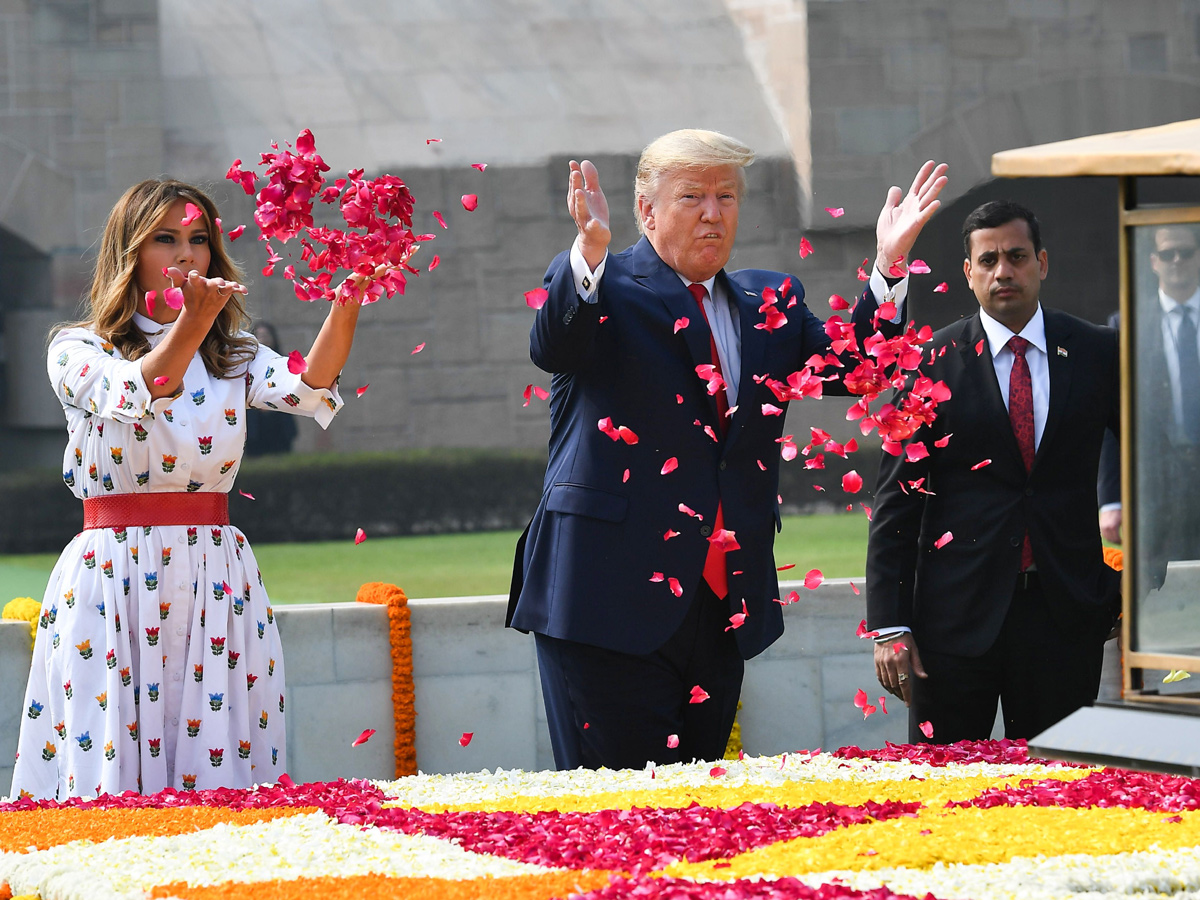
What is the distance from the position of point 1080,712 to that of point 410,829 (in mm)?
978

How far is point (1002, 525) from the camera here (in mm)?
3145

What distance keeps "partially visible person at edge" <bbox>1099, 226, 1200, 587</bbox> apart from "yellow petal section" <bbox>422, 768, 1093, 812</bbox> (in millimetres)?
553

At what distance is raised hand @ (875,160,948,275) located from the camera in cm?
284

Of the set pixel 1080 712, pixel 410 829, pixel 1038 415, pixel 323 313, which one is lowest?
pixel 410 829

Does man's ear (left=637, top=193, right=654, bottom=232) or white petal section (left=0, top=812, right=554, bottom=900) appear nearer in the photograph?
white petal section (left=0, top=812, right=554, bottom=900)

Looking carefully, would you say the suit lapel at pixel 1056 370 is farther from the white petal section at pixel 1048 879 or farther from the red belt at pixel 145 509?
the red belt at pixel 145 509

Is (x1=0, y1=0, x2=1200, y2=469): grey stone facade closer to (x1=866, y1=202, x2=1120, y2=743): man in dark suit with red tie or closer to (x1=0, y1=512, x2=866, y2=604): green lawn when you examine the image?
(x1=0, y1=512, x2=866, y2=604): green lawn

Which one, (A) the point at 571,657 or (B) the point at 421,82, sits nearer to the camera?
(A) the point at 571,657

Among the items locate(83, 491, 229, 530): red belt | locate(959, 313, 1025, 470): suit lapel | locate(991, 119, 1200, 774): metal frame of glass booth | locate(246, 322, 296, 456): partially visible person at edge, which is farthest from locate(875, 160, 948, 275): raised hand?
locate(246, 322, 296, 456): partially visible person at edge

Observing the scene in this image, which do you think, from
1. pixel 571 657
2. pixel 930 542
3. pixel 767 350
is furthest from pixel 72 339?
pixel 930 542

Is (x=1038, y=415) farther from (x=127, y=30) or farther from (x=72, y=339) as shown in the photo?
(x=127, y=30)

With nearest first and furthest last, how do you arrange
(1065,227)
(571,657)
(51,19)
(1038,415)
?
(571,657) → (1038,415) → (51,19) → (1065,227)

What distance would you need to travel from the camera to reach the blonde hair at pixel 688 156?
110 inches

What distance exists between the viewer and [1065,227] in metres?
10.3
